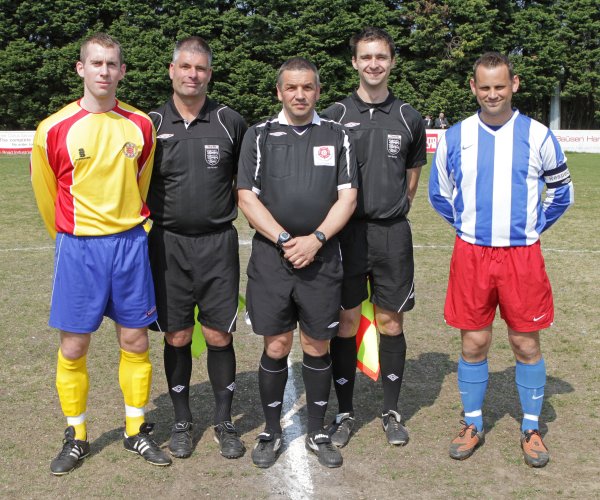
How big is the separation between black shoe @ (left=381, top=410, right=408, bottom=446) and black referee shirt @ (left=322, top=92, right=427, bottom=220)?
1.21 metres

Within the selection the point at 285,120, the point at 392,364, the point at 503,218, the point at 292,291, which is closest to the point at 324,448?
the point at 392,364

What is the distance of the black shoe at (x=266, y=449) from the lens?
3.86 m

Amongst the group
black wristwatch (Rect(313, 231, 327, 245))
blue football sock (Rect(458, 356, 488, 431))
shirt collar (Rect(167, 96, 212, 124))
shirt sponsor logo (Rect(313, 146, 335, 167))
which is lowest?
blue football sock (Rect(458, 356, 488, 431))

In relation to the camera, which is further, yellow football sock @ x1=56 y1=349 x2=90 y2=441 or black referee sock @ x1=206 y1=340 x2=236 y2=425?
black referee sock @ x1=206 y1=340 x2=236 y2=425

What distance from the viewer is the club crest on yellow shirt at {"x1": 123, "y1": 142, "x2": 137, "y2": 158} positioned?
3707mm

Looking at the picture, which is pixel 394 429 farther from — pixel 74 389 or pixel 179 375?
pixel 74 389

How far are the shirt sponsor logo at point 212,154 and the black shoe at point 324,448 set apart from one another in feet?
5.40

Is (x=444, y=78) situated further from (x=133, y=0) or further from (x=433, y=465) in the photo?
(x=433, y=465)

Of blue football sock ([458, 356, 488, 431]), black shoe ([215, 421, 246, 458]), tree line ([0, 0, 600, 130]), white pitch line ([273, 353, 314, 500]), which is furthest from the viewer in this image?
tree line ([0, 0, 600, 130])

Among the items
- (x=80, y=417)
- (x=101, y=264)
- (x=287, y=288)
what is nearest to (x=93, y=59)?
(x=101, y=264)

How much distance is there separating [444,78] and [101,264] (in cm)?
3948

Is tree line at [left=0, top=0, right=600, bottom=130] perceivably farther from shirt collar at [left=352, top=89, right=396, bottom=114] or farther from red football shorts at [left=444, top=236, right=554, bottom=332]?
red football shorts at [left=444, top=236, right=554, bottom=332]

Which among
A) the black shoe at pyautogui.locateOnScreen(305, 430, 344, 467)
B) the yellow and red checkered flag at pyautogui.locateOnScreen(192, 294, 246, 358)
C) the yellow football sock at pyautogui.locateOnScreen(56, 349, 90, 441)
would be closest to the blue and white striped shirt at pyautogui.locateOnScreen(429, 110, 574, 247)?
the black shoe at pyautogui.locateOnScreen(305, 430, 344, 467)

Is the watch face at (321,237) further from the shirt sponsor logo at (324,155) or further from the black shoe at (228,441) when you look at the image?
the black shoe at (228,441)
